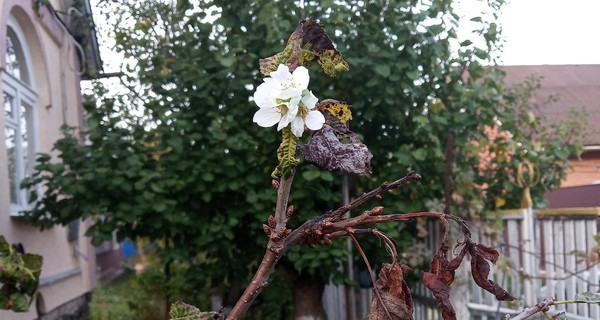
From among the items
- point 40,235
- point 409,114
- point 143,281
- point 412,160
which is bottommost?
point 143,281

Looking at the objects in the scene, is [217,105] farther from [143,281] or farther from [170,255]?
[143,281]

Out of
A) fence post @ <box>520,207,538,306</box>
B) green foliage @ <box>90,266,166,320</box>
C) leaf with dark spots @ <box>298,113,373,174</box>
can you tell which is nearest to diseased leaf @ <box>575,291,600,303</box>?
leaf with dark spots @ <box>298,113,373,174</box>

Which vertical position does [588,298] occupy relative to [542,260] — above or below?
above

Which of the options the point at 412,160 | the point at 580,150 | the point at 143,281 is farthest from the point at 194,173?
the point at 143,281

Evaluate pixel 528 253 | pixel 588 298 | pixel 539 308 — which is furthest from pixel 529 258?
pixel 539 308

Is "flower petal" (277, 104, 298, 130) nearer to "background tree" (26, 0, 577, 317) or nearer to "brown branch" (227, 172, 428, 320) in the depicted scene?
"brown branch" (227, 172, 428, 320)

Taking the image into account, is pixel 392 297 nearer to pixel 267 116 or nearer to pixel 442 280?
pixel 442 280
